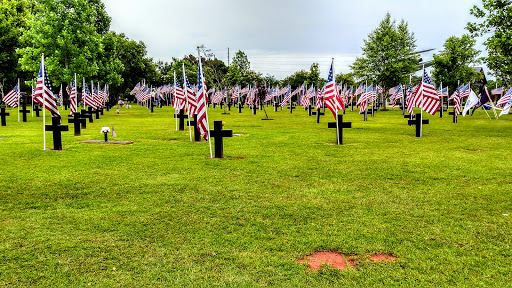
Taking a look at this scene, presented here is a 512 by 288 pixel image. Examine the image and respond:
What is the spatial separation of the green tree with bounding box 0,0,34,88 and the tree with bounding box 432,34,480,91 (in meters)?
54.5

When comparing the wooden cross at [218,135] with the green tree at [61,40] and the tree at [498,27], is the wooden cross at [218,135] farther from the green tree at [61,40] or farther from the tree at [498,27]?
the green tree at [61,40]

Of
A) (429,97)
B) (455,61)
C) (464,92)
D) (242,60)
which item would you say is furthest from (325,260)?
(242,60)

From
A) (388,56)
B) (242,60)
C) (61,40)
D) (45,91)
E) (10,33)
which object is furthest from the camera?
(242,60)

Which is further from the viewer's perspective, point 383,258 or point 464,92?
point 464,92

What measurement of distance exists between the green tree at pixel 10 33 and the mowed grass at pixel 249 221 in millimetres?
44315

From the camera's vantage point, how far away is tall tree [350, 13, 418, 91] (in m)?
57.1

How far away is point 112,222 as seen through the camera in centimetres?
562

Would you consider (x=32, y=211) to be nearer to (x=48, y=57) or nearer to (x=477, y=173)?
(x=477, y=173)

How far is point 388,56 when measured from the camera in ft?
186

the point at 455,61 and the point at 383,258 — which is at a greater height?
the point at 455,61

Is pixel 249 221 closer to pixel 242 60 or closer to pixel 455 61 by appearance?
pixel 455 61

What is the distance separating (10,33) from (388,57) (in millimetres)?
47708

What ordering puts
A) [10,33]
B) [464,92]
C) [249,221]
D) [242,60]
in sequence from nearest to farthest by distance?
1. [249,221]
2. [464,92]
3. [10,33]
4. [242,60]

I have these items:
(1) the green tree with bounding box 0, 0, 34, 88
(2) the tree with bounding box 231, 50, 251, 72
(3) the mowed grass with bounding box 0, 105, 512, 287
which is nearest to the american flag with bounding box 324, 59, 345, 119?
(3) the mowed grass with bounding box 0, 105, 512, 287
